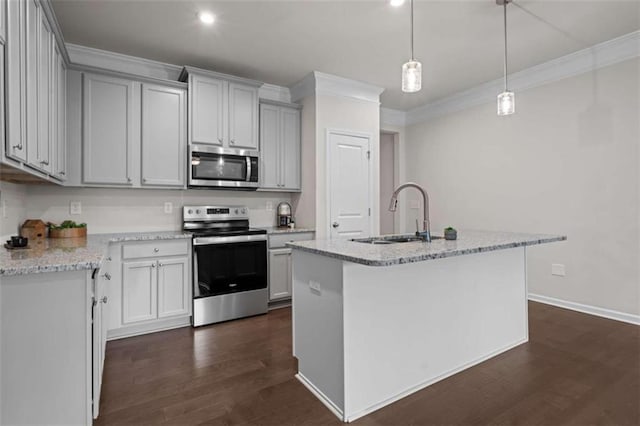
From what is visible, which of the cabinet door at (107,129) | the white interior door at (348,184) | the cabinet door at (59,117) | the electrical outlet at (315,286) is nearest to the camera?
the electrical outlet at (315,286)

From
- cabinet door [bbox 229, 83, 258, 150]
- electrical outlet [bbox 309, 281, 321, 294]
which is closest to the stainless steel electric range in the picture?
cabinet door [bbox 229, 83, 258, 150]

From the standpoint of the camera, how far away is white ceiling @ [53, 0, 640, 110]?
8.81 feet

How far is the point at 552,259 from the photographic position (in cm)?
388

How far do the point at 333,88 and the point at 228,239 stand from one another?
2.17m

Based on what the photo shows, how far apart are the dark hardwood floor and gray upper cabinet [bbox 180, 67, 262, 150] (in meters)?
1.98

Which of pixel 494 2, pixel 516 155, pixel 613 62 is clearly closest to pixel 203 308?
pixel 494 2

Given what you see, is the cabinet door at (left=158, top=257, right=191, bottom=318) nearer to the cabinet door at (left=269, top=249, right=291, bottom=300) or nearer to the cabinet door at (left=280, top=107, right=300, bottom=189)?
the cabinet door at (left=269, top=249, right=291, bottom=300)

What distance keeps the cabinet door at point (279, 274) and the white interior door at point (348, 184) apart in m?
0.67

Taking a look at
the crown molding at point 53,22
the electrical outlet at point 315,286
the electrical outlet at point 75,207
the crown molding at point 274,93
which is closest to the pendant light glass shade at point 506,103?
the electrical outlet at point 315,286

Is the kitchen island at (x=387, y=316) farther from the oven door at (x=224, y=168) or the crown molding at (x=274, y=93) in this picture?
the crown molding at (x=274, y=93)

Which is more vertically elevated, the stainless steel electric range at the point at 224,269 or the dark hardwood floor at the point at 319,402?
the stainless steel electric range at the point at 224,269

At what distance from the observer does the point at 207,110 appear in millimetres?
3576

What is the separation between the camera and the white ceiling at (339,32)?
269cm

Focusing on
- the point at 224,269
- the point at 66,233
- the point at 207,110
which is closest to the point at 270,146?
the point at 207,110
